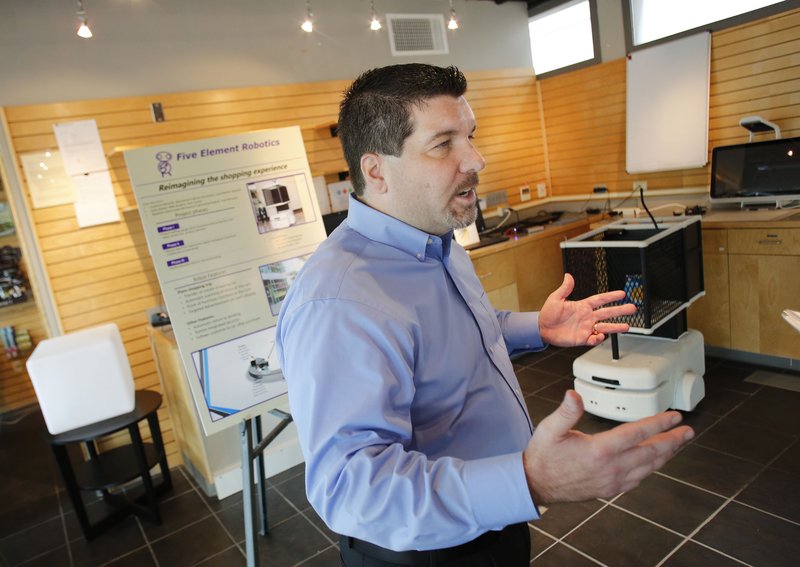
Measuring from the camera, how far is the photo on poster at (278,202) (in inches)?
103

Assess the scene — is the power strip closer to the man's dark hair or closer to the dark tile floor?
the dark tile floor

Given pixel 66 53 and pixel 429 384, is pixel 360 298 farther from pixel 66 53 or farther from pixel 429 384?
pixel 66 53

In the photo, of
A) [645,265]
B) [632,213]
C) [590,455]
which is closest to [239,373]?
[590,455]

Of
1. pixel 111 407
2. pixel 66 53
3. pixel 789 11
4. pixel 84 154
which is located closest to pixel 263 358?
pixel 111 407

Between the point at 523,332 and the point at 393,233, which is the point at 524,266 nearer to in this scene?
the point at 523,332

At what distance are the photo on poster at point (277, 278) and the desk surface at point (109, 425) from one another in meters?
1.21

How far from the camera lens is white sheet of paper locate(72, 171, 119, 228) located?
11.4 ft

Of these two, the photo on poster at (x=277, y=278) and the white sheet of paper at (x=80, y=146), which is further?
the white sheet of paper at (x=80, y=146)

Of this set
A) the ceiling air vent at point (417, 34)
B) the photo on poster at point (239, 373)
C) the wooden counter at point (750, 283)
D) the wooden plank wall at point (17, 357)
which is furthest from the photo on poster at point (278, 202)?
the wooden counter at point (750, 283)

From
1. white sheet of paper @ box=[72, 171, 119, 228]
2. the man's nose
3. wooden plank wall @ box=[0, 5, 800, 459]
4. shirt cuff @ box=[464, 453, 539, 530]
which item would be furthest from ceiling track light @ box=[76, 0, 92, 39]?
shirt cuff @ box=[464, 453, 539, 530]

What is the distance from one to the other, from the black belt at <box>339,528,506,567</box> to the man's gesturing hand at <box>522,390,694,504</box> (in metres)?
0.50

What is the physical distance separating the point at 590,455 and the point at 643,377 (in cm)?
258

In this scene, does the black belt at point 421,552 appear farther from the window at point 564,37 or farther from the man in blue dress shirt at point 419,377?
the window at point 564,37

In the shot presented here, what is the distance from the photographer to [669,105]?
4.63 metres
